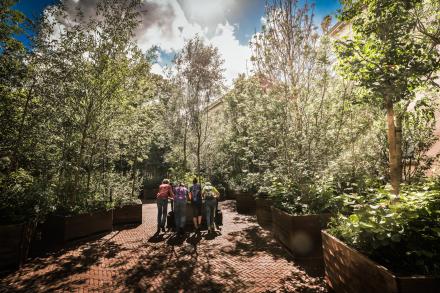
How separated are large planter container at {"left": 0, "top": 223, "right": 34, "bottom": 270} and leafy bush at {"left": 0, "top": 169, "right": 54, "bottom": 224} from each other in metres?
0.30

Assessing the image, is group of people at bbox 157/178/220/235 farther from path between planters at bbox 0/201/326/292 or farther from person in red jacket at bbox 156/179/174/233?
path between planters at bbox 0/201/326/292

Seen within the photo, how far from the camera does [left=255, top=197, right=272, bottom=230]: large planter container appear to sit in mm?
10070

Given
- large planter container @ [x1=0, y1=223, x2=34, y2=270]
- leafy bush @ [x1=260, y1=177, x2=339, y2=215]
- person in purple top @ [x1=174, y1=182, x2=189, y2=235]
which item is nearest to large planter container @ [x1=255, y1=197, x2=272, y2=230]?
leafy bush @ [x1=260, y1=177, x2=339, y2=215]

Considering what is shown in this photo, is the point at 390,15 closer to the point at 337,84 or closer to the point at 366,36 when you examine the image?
the point at 366,36

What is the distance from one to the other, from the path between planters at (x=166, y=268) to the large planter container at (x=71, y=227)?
1.52 feet

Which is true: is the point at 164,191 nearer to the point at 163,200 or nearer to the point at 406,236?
the point at 163,200

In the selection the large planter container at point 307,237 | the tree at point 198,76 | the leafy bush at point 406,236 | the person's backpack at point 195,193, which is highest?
the tree at point 198,76

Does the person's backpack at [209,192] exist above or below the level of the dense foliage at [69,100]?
below

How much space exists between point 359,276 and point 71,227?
816cm

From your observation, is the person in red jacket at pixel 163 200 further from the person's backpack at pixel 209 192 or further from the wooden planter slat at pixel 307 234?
the wooden planter slat at pixel 307 234

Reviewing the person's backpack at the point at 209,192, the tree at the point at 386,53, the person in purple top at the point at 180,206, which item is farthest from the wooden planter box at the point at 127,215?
the tree at the point at 386,53

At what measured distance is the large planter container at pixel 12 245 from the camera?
18.3 ft

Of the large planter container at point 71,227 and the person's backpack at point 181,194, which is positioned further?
the person's backpack at point 181,194

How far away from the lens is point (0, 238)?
5.55 meters
